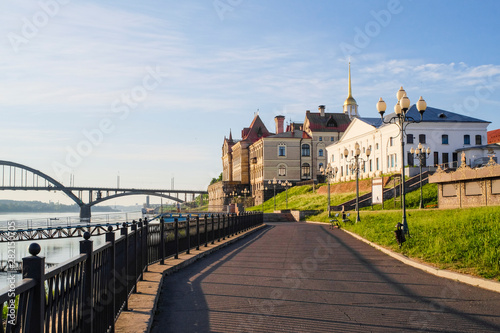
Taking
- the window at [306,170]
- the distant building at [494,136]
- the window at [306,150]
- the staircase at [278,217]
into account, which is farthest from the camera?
the window at [306,150]

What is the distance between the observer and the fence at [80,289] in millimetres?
2971

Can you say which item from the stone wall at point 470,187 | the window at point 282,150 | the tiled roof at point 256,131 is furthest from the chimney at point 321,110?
the stone wall at point 470,187

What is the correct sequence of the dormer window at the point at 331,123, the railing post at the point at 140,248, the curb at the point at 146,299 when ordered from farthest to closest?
the dormer window at the point at 331,123
the railing post at the point at 140,248
the curb at the point at 146,299

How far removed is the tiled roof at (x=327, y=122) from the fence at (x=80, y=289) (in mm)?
88520

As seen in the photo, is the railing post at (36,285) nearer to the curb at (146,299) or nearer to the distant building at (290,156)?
the curb at (146,299)

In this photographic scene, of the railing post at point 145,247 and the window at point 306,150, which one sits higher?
the window at point 306,150

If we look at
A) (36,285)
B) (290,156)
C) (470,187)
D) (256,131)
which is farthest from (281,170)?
(36,285)

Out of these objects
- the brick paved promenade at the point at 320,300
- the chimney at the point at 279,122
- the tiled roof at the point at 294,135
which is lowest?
the brick paved promenade at the point at 320,300

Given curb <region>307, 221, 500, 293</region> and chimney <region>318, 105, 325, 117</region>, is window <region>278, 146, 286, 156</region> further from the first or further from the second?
curb <region>307, 221, 500, 293</region>

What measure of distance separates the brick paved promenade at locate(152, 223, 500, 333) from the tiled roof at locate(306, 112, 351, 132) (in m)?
85.2

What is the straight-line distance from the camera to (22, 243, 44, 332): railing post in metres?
3.04

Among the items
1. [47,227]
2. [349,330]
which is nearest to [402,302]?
[349,330]

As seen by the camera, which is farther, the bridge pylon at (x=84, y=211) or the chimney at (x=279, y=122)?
the chimney at (x=279, y=122)

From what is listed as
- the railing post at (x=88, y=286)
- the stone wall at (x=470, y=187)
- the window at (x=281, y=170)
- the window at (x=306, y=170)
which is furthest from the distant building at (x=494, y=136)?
the railing post at (x=88, y=286)
